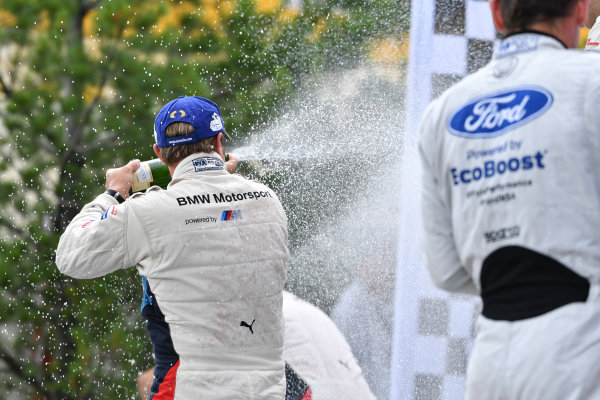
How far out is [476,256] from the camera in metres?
1.38

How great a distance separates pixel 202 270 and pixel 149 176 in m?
0.53

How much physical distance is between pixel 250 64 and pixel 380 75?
1305 millimetres

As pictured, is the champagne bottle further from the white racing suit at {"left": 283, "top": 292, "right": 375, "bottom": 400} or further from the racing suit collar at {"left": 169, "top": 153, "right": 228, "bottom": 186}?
the white racing suit at {"left": 283, "top": 292, "right": 375, "bottom": 400}

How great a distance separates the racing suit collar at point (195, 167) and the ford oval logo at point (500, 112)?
891 mm

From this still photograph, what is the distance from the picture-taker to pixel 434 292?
3.49 metres

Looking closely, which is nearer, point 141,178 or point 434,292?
point 141,178

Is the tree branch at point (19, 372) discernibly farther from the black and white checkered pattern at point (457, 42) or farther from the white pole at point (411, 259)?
the black and white checkered pattern at point (457, 42)

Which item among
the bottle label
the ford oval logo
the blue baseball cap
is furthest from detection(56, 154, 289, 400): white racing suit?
the ford oval logo

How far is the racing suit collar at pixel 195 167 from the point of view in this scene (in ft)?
7.04

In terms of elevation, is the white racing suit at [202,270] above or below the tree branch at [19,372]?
above

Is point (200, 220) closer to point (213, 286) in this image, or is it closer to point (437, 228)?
point (213, 286)

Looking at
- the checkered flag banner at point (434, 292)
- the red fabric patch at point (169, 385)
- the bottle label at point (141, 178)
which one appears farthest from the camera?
the checkered flag banner at point (434, 292)

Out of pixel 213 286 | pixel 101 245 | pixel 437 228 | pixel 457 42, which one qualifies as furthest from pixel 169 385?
pixel 457 42

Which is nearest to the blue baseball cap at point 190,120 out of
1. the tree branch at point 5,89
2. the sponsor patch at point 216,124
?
the sponsor patch at point 216,124
